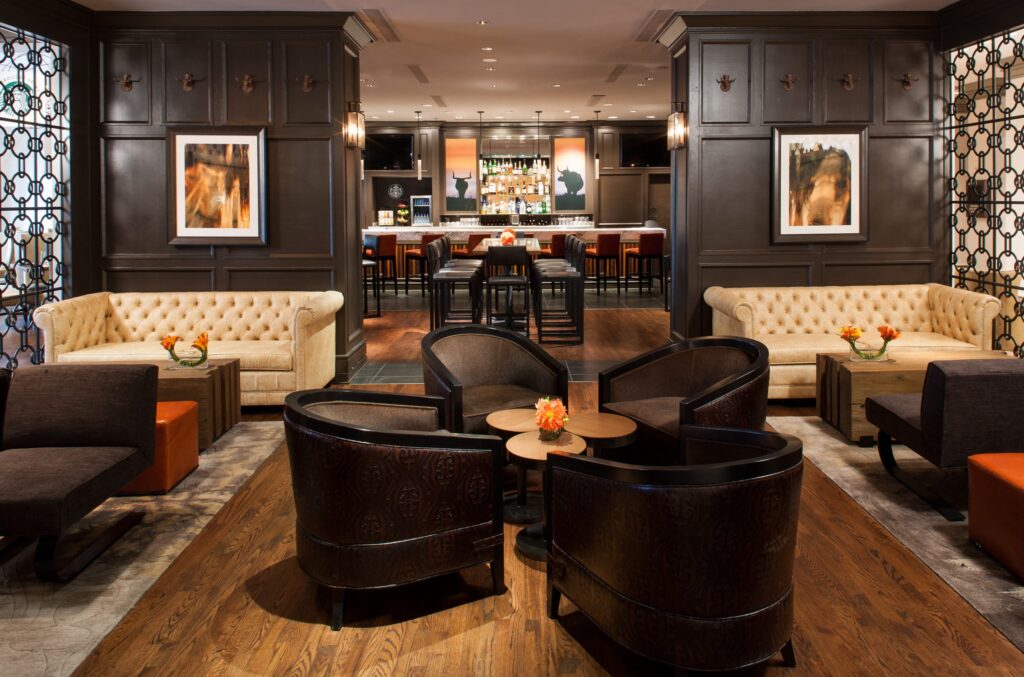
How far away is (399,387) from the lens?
714 cm

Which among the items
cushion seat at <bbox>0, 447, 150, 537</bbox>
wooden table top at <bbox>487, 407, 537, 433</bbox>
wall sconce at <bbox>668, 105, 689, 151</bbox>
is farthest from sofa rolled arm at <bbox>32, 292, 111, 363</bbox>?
wall sconce at <bbox>668, 105, 689, 151</bbox>

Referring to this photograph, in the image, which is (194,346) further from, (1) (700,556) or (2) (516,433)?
(1) (700,556)

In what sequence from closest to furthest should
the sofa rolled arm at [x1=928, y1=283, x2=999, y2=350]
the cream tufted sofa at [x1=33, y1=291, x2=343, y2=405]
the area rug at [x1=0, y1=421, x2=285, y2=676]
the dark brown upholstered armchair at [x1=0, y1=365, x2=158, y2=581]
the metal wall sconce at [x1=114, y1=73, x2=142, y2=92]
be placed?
the area rug at [x1=0, y1=421, x2=285, y2=676] → the dark brown upholstered armchair at [x1=0, y1=365, x2=158, y2=581] → the cream tufted sofa at [x1=33, y1=291, x2=343, y2=405] → the sofa rolled arm at [x1=928, y1=283, x2=999, y2=350] → the metal wall sconce at [x1=114, y1=73, x2=142, y2=92]

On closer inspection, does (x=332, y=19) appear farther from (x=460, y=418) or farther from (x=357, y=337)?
(x=460, y=418)

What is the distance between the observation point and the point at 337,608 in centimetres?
319

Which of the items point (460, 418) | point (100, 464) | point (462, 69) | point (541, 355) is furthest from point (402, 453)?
point (462, 69)

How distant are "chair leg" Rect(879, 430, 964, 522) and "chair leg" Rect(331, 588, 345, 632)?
2840 mm

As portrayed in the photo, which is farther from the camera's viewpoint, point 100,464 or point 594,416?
point 594,416

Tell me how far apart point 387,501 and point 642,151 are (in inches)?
571

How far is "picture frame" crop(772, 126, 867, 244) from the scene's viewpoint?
7523 mm

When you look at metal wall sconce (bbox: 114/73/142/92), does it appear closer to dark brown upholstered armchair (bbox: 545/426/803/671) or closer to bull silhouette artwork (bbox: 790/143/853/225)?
bull silhouette artwork (bbox: 790/143/853/225)

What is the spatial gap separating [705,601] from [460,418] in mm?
1863

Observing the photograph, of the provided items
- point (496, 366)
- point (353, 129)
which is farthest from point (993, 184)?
point (353, 129)

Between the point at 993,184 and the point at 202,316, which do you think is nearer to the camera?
the point at 202,316
